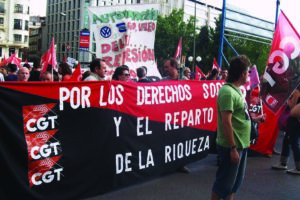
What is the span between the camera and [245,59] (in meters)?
4.07

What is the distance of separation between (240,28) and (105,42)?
614 centimetres

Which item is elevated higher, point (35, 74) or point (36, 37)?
point (36, 37)

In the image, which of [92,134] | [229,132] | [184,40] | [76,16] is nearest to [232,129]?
[229,132]

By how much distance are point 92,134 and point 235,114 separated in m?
1.84

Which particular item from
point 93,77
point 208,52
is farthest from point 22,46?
point 93,77

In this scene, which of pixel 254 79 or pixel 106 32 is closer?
pixel 254 79

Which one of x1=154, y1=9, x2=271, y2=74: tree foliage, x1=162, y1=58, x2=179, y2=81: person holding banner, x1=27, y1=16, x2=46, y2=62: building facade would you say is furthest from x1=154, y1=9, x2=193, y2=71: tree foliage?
x1=27, y1=16, x2=46, y2=62: building facade

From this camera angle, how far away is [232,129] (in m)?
3.96

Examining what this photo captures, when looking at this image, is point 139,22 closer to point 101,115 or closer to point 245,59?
point 101,115

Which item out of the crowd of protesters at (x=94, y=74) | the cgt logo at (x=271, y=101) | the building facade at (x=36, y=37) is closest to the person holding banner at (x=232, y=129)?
the crowd of protesters at (x=94, y=74)

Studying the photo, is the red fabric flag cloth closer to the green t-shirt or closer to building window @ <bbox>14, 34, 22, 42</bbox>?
the green t-shirt

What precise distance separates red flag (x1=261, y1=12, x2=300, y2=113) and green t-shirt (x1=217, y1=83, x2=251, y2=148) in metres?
2.78

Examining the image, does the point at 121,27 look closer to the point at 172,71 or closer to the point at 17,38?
the point at 172,71

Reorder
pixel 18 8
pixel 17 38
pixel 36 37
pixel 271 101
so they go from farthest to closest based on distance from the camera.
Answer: pixel 36 37 → pixel 17 38 → pixel 18 8 → pixel 271 101
